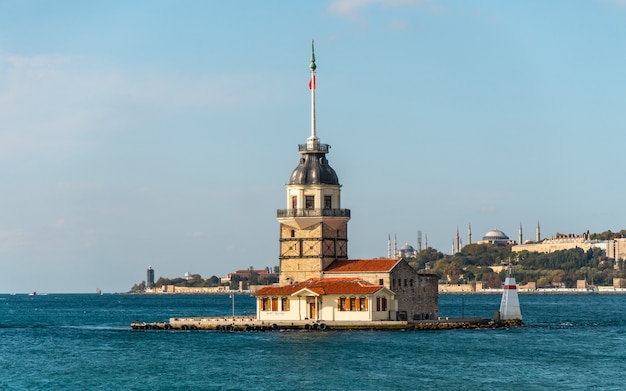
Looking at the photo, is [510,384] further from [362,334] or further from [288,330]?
[288,330]

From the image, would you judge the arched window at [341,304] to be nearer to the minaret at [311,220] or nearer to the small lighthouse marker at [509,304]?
the minaret at [311,220]

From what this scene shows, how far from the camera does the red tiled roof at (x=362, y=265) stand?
86.8 meters

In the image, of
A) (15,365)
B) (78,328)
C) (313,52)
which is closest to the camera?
(15,365)

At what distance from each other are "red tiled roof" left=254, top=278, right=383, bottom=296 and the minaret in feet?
6.22

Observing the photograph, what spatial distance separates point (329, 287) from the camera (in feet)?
283

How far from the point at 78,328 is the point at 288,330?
27.6 m

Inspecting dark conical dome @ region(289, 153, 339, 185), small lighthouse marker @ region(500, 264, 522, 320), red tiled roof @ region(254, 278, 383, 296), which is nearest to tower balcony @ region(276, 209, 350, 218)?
dark conical dome @ region(289, 153, 339, 185)

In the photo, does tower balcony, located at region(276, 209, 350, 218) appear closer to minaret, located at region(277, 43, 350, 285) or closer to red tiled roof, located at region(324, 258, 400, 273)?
minaret, located at region(277, 43, 350, 285)

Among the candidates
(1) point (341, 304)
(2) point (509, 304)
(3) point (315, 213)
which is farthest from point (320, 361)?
(2) point (509, 304)

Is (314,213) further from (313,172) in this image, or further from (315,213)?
(313,172)

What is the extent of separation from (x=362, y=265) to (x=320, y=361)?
872 inches

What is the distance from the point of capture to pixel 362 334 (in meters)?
81.2

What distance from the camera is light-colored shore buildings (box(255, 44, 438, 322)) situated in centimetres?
8581

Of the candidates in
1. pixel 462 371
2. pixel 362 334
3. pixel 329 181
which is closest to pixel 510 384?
pixel 462 371
